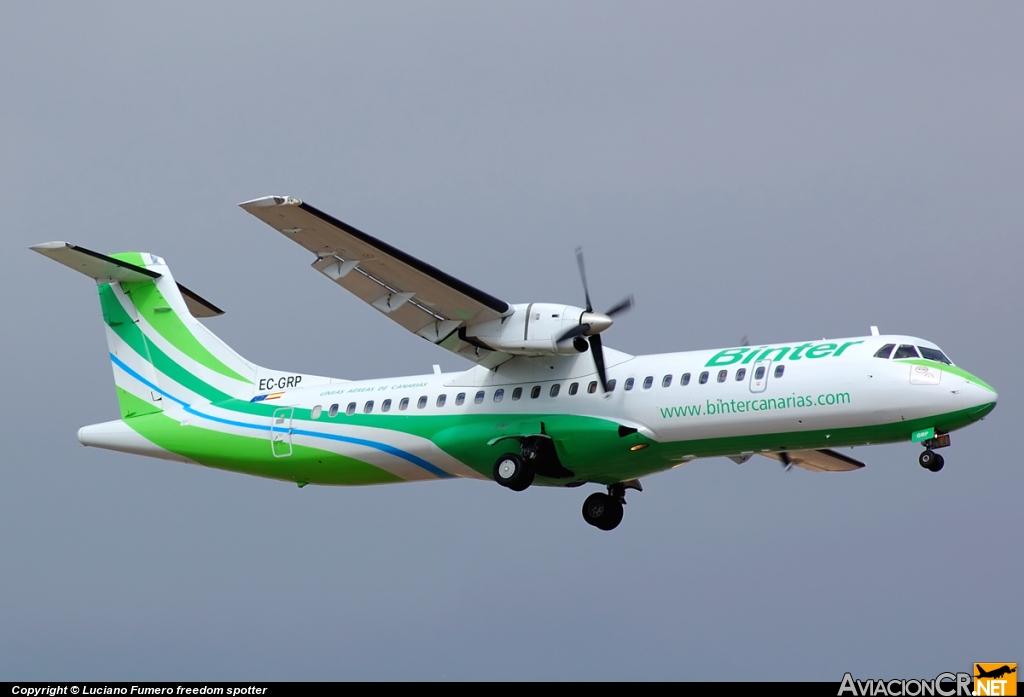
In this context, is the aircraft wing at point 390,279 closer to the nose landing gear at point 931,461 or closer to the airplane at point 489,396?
the airplane at point 489,396

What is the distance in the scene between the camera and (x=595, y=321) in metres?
21.6

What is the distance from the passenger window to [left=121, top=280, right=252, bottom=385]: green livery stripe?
11.4m

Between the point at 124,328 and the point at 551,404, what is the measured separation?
27.9ft

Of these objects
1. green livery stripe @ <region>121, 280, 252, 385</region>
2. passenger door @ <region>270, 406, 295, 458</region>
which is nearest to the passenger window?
passenger door @ <region>270, 406, 295, 458</region>

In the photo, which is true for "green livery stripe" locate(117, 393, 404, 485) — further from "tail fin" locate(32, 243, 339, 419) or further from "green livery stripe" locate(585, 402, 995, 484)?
"green livery stripe" locate(585, 402, 995, 484)

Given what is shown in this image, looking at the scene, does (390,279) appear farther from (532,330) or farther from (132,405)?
(132,405)

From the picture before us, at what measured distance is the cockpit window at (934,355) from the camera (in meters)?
20.6

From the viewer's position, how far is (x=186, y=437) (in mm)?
24625

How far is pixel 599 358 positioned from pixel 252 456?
628cm

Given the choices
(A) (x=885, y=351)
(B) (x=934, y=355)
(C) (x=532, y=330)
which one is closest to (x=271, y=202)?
(C) (x=532, y=330)

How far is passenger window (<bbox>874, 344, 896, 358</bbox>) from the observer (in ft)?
67.4

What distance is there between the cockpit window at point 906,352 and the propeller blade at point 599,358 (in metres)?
4.36

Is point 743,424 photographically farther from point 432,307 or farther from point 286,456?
point 286,456

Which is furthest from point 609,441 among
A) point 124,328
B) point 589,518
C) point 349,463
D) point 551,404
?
point 124,328
